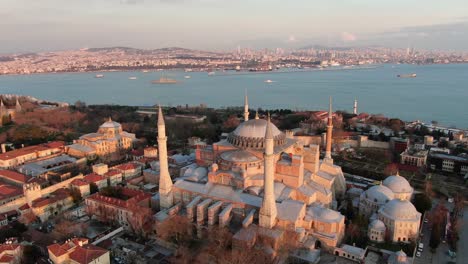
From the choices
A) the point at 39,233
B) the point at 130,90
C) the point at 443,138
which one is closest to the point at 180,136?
the point at 39,233

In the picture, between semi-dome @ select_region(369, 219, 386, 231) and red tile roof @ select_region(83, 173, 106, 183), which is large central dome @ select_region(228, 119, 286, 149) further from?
red tile roof @ select_region(83, 173, 106, 183)

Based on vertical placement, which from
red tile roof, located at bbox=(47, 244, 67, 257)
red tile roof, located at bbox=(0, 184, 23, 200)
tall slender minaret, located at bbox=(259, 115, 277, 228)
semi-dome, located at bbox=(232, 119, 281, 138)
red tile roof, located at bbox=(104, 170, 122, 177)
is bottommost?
red tile roof, located at bbox=(0, 184, 23, 200)

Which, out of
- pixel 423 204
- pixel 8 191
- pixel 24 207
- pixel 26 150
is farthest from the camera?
pixel 26 150

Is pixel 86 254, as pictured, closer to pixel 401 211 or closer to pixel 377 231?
pixel 377 231

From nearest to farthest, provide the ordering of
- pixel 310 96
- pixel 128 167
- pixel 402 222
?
pixel 402 222
pixel 128 167
pixel 310 96

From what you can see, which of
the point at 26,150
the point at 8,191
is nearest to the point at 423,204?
the point at 8,191

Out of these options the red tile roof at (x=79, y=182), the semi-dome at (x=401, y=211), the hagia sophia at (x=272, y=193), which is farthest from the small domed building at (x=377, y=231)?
the red tile roof at (x=79, y=182)

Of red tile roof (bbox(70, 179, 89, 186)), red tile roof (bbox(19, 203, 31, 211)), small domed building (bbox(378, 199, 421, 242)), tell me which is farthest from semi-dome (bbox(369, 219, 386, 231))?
red tile roof (bbox(19, 203, 31, 211))
